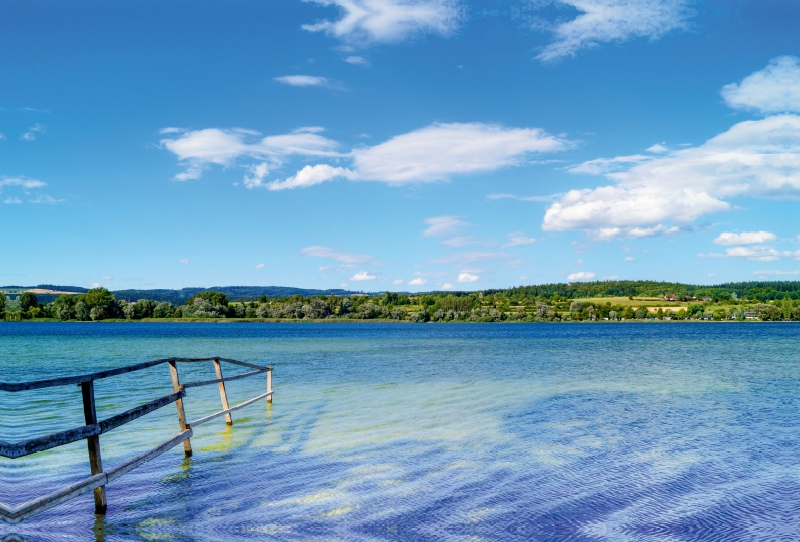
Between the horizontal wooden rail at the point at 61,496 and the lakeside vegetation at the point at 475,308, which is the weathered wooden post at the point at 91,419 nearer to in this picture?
the horizontal wooden rail at the point at 61,496

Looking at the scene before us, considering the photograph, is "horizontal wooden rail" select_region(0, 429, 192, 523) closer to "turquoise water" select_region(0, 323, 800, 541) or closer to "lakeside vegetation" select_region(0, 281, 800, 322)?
"turquoise water" select_region(0, 323, 800, 541)

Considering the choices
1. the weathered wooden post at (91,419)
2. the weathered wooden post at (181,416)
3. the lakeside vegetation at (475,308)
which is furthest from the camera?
the lakeside vegetation at (475,308)

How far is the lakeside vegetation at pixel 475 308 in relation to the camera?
162625 mm

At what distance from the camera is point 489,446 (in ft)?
38.9

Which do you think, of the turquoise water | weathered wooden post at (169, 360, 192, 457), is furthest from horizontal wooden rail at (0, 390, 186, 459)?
weathered wooden post at (169, 360, 192, 457)

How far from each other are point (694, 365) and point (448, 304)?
157903 millimetres

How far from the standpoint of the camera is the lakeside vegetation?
162625 mm

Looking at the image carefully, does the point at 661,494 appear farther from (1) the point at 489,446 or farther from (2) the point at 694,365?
(2) the point at 694,365

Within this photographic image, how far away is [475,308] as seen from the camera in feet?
622

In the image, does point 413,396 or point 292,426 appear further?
point 413,396

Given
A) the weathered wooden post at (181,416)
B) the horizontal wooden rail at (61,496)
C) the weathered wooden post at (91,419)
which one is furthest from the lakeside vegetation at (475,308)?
the weathered wooden post at (91,419)

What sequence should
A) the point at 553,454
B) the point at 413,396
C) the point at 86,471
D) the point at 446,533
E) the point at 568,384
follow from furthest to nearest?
the point at 568,384 < the point at 413,396 < the point at 553,454 < the point at 86,471 < the point at 446,533

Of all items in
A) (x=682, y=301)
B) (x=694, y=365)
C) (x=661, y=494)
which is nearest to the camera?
(x=661, y=494)

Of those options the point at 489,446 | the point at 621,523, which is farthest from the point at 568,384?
the point at 621,523
